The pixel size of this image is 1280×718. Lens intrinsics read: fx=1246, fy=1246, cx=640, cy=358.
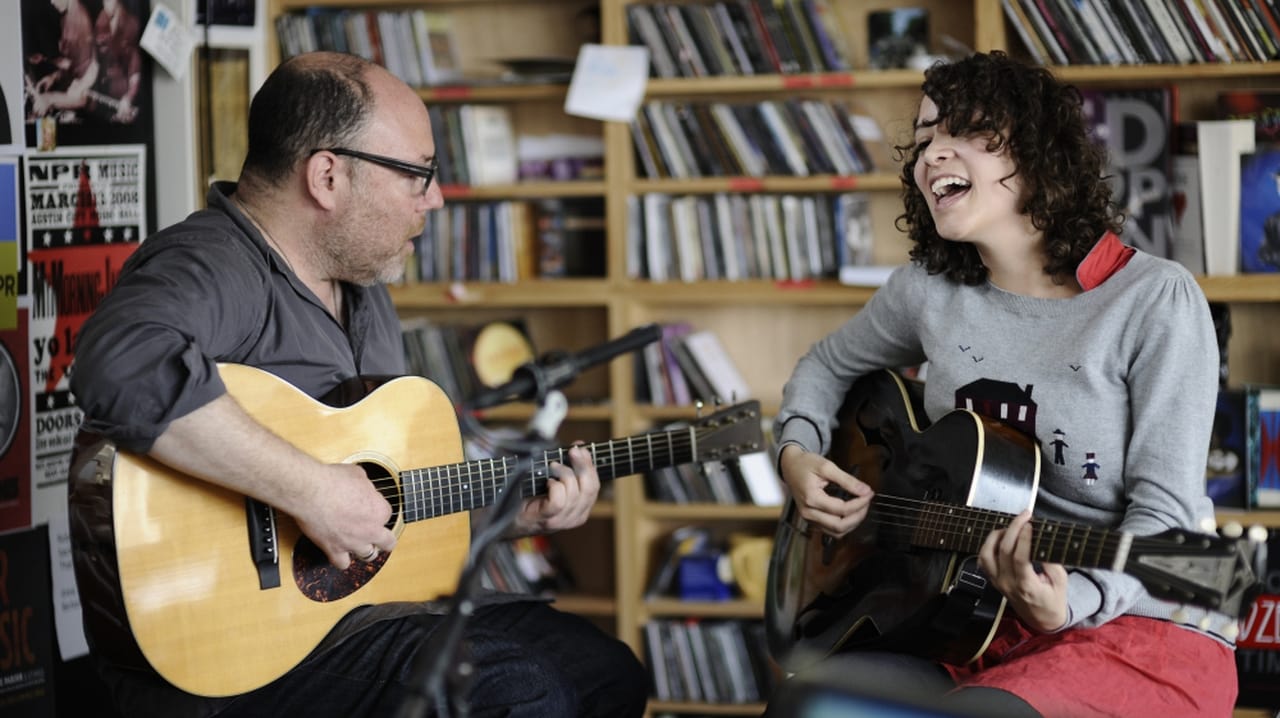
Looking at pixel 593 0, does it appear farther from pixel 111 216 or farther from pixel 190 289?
pixel 190 289

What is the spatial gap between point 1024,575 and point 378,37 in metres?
2.38

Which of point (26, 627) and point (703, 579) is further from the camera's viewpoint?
point (703, 579)

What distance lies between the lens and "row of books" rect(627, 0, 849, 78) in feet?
9.86

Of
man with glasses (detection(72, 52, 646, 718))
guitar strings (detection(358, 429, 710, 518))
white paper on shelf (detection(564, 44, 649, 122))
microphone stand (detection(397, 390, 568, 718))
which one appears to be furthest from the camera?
white paper on shelf (detection(564, 44, 649, 122))

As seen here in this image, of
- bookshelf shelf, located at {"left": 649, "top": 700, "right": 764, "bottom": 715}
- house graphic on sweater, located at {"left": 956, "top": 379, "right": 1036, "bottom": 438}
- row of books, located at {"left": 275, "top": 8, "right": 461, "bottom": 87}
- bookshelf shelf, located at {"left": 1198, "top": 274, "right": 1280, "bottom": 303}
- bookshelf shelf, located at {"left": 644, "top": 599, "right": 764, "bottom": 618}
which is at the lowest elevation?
bookshelf shelf, located at {"left": 649, "top": 700, "right": 764, "bottom": 715}

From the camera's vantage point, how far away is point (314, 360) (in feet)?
5.97

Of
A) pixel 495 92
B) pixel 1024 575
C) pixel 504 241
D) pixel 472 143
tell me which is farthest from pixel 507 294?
pixel 1024 575

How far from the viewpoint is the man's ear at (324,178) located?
1861mm

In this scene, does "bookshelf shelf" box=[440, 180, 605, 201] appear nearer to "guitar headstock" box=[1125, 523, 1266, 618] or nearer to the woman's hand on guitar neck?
the woman's hand on guitar neck

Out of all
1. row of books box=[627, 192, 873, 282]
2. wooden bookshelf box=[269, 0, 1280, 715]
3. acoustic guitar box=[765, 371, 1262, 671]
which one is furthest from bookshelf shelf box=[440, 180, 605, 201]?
acoustic guitar box=[765, 371, 1262, 671]

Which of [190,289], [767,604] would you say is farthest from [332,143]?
[767,604]

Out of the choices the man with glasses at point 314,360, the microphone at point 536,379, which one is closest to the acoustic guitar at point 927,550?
the man with glasses at point 314,360

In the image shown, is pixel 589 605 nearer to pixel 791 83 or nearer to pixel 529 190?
pixel 529 190

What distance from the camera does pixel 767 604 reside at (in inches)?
81.0
